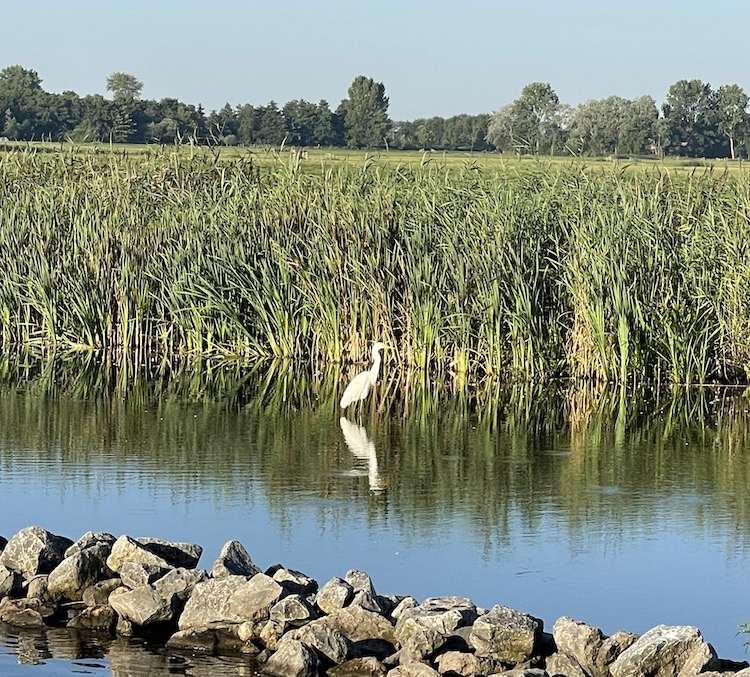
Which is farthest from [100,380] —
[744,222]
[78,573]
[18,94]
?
[18,94]

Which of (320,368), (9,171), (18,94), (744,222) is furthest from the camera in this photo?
(18,94)

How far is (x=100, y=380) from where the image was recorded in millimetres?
12781

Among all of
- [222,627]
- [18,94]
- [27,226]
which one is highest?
[18,94]

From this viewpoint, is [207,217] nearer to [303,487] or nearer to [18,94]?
[303,487]

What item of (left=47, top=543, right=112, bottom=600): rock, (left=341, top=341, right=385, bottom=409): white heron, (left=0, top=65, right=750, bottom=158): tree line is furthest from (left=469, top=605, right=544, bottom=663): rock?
(left=0, top=65, right=750, bottom=158): tree line

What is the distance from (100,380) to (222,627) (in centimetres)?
726

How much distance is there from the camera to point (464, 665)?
5.23m

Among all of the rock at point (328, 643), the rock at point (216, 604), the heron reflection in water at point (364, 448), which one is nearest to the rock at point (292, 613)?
the rock at point (216, 604)

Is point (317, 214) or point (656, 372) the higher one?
point (317, 214)

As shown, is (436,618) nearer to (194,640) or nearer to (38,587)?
(194,640)

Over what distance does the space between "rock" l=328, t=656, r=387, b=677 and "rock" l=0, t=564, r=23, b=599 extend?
1627 millimetres

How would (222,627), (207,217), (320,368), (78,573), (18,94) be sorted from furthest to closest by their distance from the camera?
(18,94) → (207,217) → (320,368) → (78,573) → (222,627)

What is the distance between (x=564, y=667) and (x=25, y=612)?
228 centimetres

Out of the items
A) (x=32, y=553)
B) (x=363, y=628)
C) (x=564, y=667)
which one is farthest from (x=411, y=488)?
(x=564, y=667)
